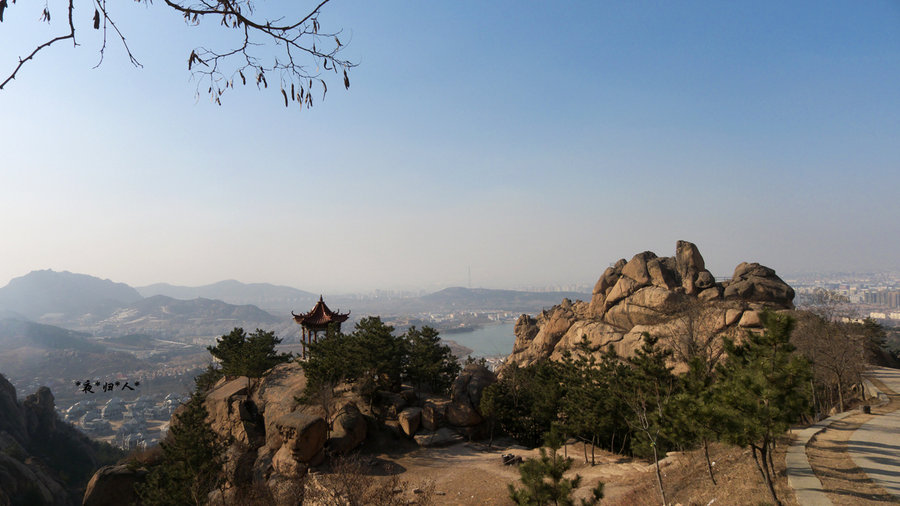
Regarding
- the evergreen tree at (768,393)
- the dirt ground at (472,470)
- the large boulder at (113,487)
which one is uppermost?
the evergreen tree at (768,393)

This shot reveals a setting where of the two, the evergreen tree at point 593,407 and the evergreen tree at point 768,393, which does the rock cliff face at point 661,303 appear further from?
the evergreen tree at point 768,393

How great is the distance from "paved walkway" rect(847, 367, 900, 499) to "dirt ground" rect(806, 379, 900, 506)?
158 millimetres

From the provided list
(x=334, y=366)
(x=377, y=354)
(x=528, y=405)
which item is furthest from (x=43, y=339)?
(x=528, y=405)

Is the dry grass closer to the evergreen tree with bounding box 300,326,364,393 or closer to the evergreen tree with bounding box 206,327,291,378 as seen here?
the evergreen tree with bounding box 300,326,364,393

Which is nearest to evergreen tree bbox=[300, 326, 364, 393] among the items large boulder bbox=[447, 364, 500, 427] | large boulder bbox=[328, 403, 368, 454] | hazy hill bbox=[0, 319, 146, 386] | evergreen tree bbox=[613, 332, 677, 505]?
large boulder bbox=[328, 403, 368, 454]

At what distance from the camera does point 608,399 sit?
15336mm

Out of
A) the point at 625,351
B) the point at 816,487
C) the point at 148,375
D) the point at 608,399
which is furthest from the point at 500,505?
the point at 148,375

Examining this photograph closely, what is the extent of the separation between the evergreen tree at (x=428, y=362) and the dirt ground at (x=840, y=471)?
15.5 meters

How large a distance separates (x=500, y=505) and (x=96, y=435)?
8189 cm

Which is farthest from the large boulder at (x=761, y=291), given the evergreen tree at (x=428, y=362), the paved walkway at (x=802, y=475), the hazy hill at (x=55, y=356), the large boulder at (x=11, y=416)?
the hazy hill at (x=55, y=356)

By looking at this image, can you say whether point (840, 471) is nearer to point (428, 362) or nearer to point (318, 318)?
point (428, 362)

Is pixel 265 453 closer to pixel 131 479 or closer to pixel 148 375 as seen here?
pixel 131 479

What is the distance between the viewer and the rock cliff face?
2622 centimetres

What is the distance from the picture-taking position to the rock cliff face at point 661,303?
26.2m
